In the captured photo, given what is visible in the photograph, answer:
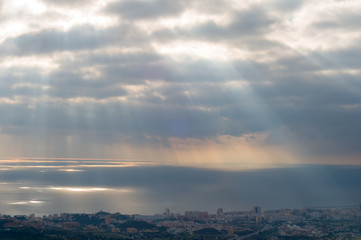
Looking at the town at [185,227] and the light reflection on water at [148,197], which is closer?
the town at [185,227]

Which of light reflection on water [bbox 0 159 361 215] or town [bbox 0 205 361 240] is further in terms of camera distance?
light reflection on water [bbox 0 159 361 215]

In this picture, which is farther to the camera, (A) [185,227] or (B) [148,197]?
(B) [148,197]

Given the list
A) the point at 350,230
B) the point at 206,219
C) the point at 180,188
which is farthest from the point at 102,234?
the point at 180,188

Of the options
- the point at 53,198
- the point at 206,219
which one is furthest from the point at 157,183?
the point at 206,219

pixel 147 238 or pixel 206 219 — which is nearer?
pixel 147 238

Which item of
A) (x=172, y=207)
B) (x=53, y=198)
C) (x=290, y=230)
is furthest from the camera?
(x=53, y=198)

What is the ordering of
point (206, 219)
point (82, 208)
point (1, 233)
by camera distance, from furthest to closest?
point (82, 208) → point (206, 219) → point (1, 233)

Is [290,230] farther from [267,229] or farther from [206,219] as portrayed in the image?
[206,219]
